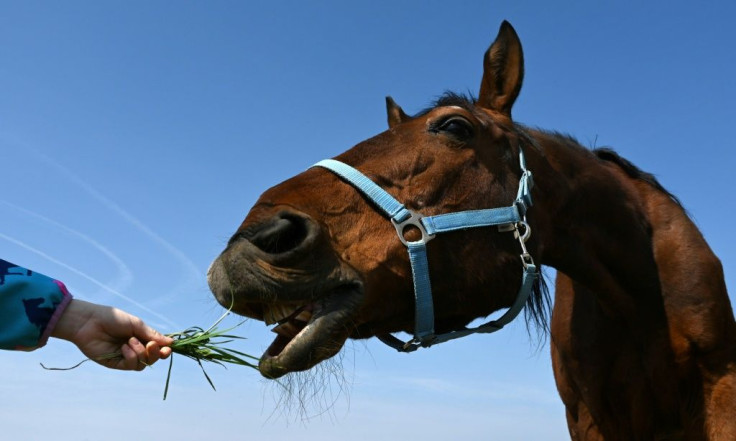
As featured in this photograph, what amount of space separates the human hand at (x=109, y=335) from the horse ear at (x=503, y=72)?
252cm

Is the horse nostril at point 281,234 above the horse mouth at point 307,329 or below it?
above

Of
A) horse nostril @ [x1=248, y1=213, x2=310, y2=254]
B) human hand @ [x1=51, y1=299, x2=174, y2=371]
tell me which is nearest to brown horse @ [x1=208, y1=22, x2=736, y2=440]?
horse nostril @ [x1=248, y1=213, x2=310, y2=254]

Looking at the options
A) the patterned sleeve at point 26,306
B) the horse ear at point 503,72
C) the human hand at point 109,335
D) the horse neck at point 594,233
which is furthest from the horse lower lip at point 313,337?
the horse ear at point 503,72

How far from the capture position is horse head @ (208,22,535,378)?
2.74m

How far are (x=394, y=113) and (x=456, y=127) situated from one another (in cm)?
91

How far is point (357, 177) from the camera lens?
10.3 feet

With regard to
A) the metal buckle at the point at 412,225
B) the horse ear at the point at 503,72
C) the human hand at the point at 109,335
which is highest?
the horse ear at the point at 503,72

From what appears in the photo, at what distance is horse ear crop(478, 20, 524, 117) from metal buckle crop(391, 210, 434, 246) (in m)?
1.16

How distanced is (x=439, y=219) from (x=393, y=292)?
447 mm

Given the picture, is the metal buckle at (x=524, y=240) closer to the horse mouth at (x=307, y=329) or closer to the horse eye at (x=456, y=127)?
the horse eye at (x=456, y=127)

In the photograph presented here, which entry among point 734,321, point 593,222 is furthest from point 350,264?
point 734,321

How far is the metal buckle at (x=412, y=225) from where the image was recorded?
3.10 meters

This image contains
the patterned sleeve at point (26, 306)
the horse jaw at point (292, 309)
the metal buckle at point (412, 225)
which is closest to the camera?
the patterned sleeve at point (26, 306)

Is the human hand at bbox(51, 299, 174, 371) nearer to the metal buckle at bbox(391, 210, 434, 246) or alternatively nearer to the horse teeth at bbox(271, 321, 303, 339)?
the horse teeth at bbox(271, 321, 303, 339)
